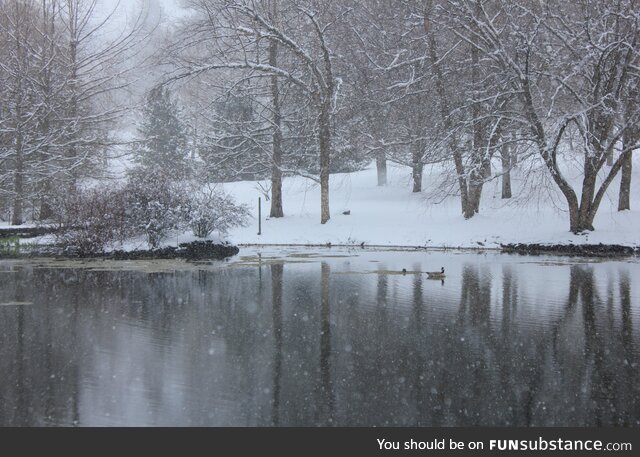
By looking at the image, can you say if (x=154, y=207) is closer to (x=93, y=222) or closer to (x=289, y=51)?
(x=93, y=222)

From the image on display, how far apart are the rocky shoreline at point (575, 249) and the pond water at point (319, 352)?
8554 millimetres

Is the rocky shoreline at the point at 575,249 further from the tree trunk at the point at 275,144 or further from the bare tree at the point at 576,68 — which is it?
the tree trunk at the point at 275,144

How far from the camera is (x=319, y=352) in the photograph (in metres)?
8.03

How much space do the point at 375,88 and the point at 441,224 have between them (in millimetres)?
7879

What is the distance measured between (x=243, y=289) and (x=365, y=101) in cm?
1936

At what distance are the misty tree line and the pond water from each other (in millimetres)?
10880

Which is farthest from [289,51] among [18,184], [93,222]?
[18,184]

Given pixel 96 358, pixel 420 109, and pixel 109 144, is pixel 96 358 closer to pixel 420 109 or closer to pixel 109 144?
pixel 420 109

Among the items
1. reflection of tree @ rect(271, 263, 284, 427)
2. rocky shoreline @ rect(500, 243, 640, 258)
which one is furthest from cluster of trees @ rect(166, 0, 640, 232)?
reflection of tree @ rect(271, 263, 284, 427)

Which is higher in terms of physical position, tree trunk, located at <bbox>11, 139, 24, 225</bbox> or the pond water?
tree trunk, located at <bbox>11, 139, 24, 225</bbox>

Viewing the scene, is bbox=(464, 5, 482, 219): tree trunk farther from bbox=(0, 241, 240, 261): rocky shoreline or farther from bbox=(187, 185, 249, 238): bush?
bbox=(0, 241, 240, 261): rocky shoreline

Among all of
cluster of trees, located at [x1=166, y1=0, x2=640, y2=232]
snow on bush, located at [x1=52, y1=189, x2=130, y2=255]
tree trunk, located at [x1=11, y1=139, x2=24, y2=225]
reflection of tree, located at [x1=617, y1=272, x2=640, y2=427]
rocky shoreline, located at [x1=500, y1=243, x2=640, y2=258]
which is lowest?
reflection of tree, located at [x1=617, y1=272, x2=640, y2=427]

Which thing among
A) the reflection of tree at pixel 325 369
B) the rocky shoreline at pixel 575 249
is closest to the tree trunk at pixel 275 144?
the rocky shoreline at pixel 575 249

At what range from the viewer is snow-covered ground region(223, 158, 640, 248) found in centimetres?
2594
